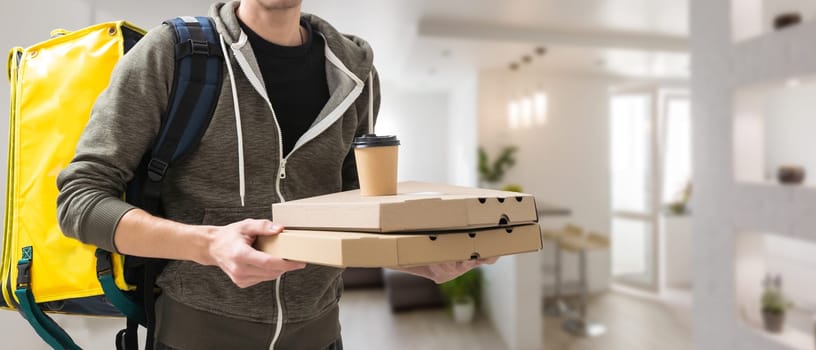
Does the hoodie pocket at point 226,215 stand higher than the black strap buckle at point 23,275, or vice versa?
the hoodie pocket at point 226,215

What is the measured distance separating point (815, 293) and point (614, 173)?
222 centimetres

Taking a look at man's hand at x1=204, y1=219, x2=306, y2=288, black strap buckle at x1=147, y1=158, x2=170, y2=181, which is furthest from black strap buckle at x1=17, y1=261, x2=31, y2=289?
man's hand at x1=204, y1=219, x2=306, y2=288

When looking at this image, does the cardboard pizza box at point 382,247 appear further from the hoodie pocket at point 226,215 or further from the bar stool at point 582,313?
the bar stool at point 582,313

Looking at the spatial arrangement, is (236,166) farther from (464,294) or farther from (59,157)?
(464,294)

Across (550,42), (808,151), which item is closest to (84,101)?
(550,42)

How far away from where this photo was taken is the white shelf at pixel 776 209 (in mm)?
1780

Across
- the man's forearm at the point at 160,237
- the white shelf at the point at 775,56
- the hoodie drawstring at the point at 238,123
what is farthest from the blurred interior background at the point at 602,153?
the man's forearm at the point at 160,237

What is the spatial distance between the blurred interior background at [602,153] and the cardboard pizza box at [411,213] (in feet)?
2.15

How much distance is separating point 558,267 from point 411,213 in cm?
451

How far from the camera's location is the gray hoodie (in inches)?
18.5

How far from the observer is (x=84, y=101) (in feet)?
1.87

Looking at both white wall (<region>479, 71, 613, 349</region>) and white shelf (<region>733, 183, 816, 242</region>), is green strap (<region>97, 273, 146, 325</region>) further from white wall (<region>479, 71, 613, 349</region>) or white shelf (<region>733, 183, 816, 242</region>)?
white wall (<region>479, 71, 613, 349</region>)

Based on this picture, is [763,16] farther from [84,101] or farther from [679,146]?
[679,146]

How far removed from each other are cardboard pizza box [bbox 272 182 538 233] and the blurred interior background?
0.66 m
